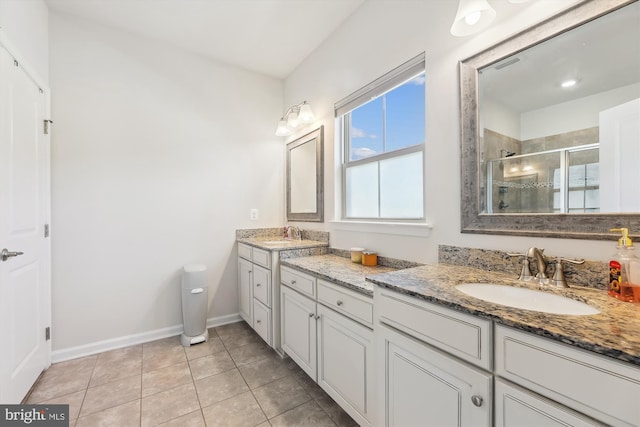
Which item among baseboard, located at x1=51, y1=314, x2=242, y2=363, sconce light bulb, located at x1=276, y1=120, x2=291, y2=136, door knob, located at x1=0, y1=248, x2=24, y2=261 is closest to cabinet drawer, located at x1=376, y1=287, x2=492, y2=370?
door knob, located at x1=0, y1=248, x2=24, y2=261

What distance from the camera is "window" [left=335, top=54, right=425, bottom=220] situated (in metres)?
1.78

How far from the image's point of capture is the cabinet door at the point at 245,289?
8.34 ft

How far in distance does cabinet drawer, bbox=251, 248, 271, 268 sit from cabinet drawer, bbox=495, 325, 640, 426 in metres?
1.64

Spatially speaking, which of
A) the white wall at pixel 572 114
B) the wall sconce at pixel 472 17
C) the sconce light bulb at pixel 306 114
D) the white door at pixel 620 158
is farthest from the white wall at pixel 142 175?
the white door at pixel 620 158

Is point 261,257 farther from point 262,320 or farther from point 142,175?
point 142,175

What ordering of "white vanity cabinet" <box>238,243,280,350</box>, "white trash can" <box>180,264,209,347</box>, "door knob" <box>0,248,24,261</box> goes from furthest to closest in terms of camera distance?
"white trash can" <box>180,264,209,347</box>, "white vanity cabinet" <box>238,243,280,350</box>, "door knob" <box>0,248,24,261</box>

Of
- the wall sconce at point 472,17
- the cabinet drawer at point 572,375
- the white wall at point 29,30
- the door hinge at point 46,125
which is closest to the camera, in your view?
the cabinet drawer at point 572,375

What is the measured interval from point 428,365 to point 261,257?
62.1 inches

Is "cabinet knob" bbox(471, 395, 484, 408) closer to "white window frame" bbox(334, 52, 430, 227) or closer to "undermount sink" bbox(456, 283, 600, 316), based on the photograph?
"undermount sink" bbox(456, 283, 600, 316)

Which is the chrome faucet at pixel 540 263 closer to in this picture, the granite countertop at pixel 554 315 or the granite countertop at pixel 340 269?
the granite countertop at pixel 554 315

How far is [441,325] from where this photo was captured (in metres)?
0.93

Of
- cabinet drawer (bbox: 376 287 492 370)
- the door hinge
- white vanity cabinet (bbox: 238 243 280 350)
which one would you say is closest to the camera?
cabinet drawer (bbox: 376 287 492 370)

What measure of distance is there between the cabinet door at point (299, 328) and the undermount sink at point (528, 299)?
0.92 metres

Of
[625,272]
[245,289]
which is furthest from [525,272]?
[245,289]
